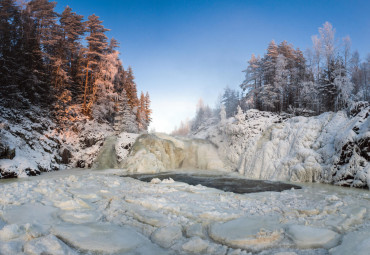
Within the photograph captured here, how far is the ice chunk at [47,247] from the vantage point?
2250mm

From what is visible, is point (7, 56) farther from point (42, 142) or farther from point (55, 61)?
point (42, 142)

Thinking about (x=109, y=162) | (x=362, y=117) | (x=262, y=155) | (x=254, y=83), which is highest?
(x=254, y=83)

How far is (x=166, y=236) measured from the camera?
3055 mm

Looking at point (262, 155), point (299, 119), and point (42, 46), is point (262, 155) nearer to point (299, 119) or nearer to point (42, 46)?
point (299, 119)

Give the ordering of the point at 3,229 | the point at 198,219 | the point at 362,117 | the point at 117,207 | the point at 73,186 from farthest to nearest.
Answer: the point at 362,117 < the point at 73,186 < the point at 117,207 < the point at 198,219 < the point at 3,229

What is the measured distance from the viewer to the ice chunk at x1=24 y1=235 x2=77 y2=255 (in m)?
2.25

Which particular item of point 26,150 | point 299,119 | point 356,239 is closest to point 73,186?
point 356,239

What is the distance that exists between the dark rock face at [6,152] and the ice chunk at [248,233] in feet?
41.7

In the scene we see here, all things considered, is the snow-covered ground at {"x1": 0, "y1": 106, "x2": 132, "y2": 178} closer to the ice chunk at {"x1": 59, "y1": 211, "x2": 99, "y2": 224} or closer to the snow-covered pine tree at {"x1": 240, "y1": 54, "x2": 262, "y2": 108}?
the ice chunk at {"x1": 59, "y1": 211, "x2": 99, "y2": 224}

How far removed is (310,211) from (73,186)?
245 inches

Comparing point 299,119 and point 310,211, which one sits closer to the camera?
point 310,211

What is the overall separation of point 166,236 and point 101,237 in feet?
3.00

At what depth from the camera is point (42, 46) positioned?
21000mm

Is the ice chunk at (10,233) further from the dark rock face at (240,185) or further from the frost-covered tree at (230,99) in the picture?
the frost-covered tree at (230,99)
